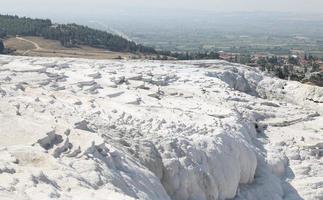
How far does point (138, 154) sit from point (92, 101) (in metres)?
6.54

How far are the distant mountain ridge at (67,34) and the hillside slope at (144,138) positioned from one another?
4091 centimetres

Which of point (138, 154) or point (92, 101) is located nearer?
point (138, 154)

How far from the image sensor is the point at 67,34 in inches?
3147

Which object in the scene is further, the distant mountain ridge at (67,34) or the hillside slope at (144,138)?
the distant mountain ridge at (67,34)

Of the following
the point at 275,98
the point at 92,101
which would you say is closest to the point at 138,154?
the point at 92,101

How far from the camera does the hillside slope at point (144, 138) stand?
45.0 feet

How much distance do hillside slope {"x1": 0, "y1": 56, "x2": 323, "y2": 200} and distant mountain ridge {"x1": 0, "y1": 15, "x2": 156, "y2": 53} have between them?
1611 inches

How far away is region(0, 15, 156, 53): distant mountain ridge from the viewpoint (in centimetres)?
7819

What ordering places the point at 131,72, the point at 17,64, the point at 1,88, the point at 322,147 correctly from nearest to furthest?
1. the point at 1,88
2. the point at 322,147
3. the point at 17,64
4. the point at 131,72

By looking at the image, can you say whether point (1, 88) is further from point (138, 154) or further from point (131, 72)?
point (131, 72)

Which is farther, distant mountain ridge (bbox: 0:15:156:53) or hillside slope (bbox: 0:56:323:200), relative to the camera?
distant mountain ridge (bbox: 0:15:156:53)

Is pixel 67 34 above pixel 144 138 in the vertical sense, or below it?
above

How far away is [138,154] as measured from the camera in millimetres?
17453

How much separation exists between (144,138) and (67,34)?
62.6m
